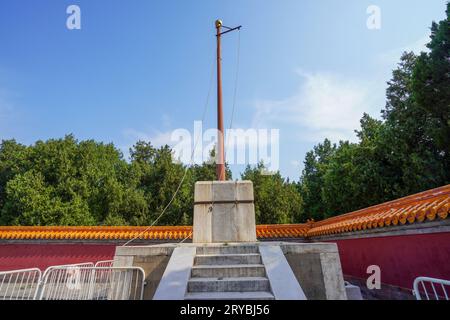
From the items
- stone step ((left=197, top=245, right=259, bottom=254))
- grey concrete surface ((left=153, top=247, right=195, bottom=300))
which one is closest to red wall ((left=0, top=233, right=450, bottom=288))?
stone step ((left=197, top=245, right=259, bottom=254))

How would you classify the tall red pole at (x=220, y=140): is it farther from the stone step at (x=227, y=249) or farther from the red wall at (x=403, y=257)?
the red wall at (x=403, y=257)

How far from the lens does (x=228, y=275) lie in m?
4.59

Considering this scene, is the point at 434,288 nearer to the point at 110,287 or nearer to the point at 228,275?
the point at 228,275

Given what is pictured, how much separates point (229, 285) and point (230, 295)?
0.27m

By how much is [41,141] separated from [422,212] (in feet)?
97.3

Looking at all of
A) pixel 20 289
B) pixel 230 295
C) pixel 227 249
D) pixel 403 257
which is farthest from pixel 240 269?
pixel 20 289

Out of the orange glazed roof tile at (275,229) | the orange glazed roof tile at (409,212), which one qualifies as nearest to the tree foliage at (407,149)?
the orange glazed roof tile at (275,229)

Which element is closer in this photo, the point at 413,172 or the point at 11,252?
the point at 11,252

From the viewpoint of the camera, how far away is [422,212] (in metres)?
5.37

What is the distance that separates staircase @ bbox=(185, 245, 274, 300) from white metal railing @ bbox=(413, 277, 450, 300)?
5.88ft

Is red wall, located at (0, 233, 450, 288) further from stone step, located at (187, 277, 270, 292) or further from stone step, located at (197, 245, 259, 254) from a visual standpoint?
stone step, located at (187, 277, 270, 292)

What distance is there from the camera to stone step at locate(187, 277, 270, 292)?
13.7 feet
